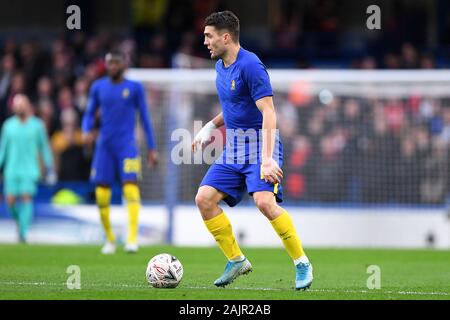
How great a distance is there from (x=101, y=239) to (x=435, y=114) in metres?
5.68

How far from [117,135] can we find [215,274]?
3.42 metres

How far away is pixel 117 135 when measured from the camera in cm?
1295

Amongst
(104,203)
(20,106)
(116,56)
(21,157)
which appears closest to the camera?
(116,56)

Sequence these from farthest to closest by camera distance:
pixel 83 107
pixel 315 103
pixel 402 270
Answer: pixel 83 107, pixel 315 103, pixel 402 270

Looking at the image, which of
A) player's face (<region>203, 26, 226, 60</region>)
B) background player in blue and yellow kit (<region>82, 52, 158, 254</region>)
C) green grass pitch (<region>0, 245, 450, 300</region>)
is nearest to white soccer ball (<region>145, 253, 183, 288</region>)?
green grass pitch (<region>0, 245, 450, 300</region>)

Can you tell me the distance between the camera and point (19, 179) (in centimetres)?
1620

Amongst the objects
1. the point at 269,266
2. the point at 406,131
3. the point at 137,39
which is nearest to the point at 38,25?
the point at 137,39

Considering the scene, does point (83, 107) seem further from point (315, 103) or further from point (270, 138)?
point (270, 138)

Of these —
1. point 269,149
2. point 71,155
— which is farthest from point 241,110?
point 71,155

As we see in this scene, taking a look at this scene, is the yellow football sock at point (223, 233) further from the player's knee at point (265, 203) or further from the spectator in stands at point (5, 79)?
the spectator in stands at point (5, 79)

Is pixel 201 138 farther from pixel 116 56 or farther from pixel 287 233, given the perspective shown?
pixel 116 56

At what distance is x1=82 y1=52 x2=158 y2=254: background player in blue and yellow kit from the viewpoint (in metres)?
12.9

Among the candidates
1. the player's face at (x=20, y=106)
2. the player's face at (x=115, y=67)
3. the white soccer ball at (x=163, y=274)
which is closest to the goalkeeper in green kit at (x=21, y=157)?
the player's face at (x=20, y=106)

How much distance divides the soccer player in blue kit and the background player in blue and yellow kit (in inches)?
171
